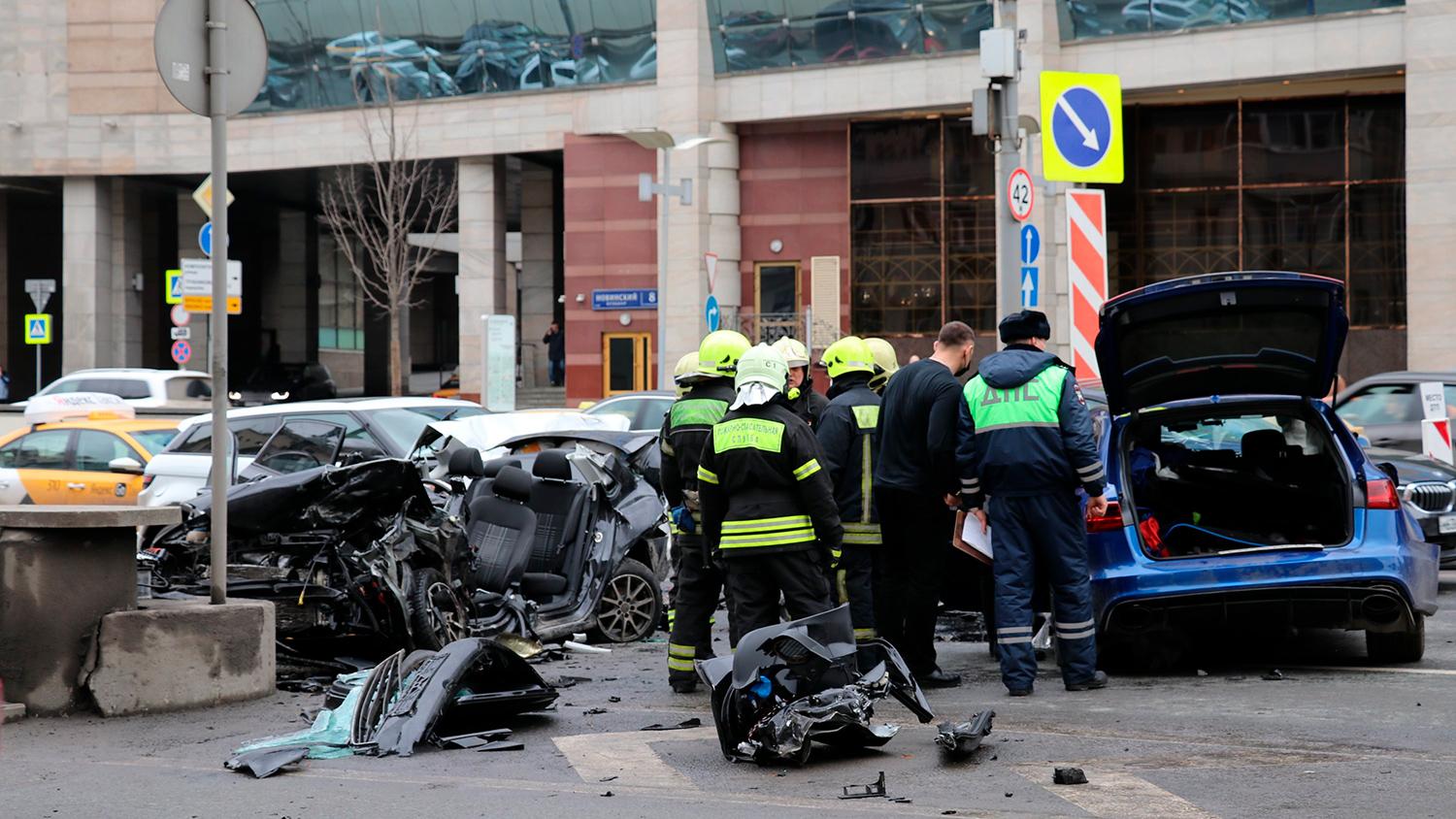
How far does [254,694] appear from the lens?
8.55 meters

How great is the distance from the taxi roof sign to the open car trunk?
45.2 ft

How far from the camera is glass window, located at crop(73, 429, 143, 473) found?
18.5 m

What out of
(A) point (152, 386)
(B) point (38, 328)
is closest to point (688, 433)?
(A) point (152, 386)

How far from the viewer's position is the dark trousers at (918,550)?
347 inches

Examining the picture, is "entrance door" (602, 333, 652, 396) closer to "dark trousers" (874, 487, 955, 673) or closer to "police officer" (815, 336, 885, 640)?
"police officer" (815, 336, 885, 640)

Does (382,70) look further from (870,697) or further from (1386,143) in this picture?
(870,697)

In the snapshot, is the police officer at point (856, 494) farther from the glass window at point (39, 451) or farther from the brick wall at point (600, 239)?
the brick wall at point (600, 239)

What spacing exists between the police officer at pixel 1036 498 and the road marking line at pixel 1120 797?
1920 millimetres

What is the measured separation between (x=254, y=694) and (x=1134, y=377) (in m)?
4.82

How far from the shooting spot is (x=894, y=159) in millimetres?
37000

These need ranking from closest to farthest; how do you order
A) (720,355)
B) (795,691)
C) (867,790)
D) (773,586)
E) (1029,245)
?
(867,790), (795,691), (773,586), (720,355), (1029,245)

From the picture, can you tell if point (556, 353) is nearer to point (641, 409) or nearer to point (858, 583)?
point (641, 409)

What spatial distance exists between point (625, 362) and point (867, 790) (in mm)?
33772

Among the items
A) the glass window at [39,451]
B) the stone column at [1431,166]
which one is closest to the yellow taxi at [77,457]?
the glass window at [39,451]
